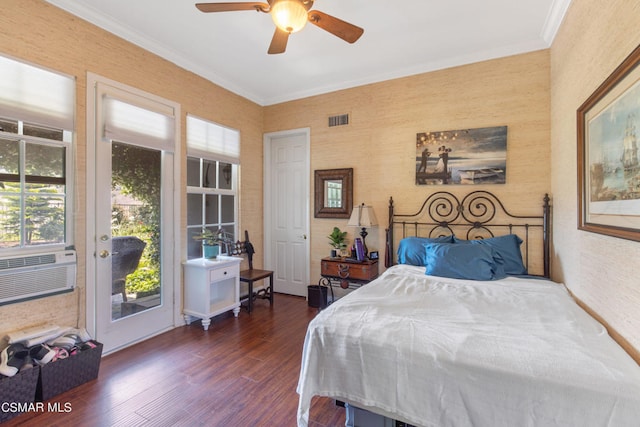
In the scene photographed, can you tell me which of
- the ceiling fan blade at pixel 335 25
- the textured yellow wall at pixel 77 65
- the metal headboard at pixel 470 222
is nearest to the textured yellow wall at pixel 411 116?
the textured yellow wall at pixel 77 65

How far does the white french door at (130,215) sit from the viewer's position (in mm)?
2541

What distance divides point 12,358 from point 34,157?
1.38 metres

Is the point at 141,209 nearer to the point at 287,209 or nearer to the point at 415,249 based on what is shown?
the point at 287,209

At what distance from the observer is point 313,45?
2977mm

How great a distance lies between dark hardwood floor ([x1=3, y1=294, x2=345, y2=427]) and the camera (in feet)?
5.88

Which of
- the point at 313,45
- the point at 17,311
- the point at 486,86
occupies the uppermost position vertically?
the point at 313,45

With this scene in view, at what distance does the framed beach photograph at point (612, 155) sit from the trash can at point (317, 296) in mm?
2691

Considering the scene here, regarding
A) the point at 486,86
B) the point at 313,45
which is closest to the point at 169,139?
the point at 313,45

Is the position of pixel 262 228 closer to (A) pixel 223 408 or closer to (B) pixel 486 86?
(A) pixel 223 408

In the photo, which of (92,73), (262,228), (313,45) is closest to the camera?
(92,73)

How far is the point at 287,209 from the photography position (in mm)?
4406

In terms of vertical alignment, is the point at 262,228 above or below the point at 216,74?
below

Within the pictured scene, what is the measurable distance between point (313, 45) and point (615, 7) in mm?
→ 2234

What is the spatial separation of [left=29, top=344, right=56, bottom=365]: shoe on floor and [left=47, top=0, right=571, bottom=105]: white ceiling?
2.53 metres
